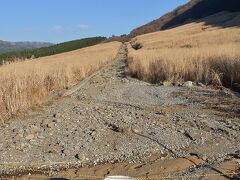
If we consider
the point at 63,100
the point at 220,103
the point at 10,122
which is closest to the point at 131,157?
the point at 10,122

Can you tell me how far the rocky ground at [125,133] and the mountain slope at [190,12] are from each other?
74259 mm

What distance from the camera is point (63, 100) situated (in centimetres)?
1237

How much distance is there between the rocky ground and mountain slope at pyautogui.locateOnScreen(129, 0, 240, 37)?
7426 cm

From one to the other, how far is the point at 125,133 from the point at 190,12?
336 ft

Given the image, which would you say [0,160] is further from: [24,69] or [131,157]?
[24,69]

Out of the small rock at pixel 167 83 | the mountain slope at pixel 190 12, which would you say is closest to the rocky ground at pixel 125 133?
the small rock at pixel 167 83

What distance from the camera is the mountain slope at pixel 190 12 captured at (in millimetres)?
89150

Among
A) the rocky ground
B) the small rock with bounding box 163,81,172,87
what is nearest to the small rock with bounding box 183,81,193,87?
the small rock with bounding box 163,81,172,87

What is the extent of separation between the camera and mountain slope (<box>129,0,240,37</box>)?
89.2 m

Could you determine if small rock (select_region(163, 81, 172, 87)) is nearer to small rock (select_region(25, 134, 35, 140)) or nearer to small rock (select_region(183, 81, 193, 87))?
small rock (select_region(183, 81, 193, 87))

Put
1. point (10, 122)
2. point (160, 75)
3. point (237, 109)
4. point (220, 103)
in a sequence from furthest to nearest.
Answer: point (160, 75), point (220, 103), point (237, 109), point (10, 122)

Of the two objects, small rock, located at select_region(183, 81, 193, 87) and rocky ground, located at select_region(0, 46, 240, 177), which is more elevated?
rocky ground, located at select_region(0, 46, 240, 177)

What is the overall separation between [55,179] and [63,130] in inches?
93.4

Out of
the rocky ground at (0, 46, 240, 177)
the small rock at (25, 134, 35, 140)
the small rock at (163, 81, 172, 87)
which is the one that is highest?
the small rock at (25, 134, 35, 140)
